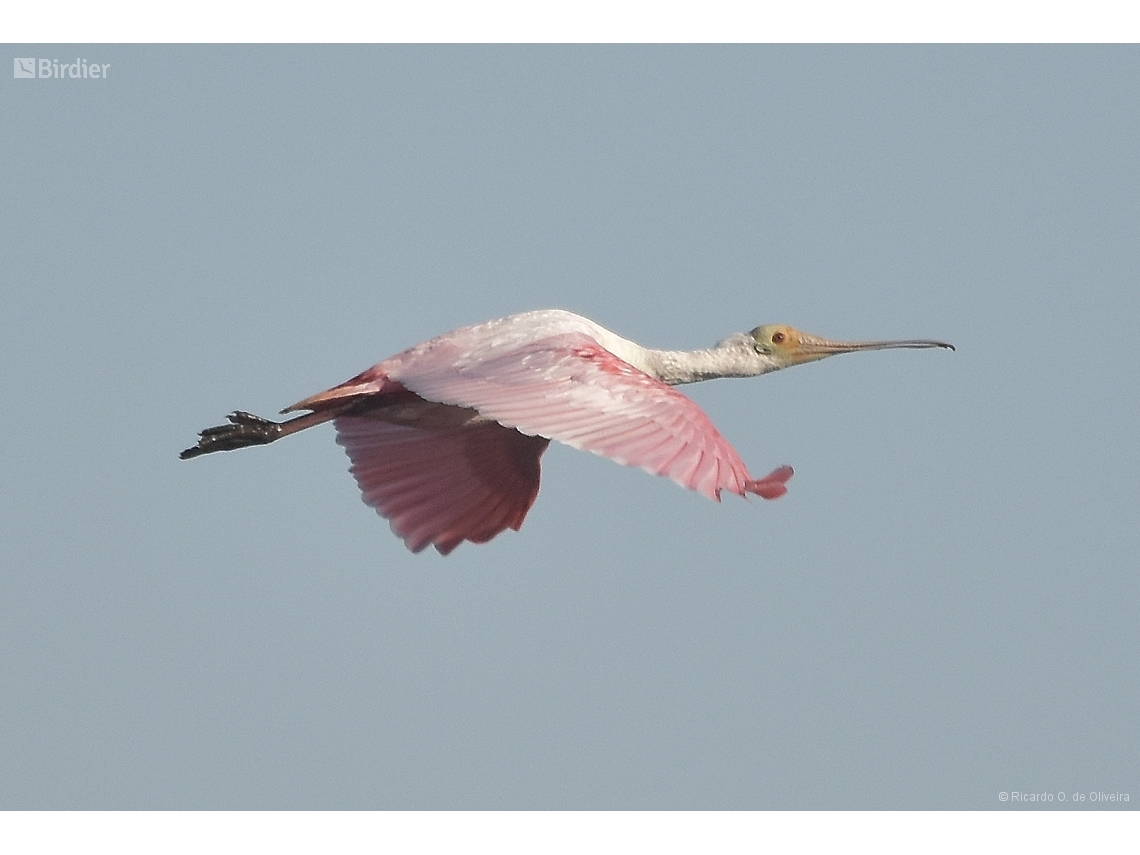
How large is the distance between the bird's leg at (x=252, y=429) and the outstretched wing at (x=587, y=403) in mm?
726

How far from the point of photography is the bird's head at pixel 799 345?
511 inches

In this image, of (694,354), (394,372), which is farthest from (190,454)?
(694,354)

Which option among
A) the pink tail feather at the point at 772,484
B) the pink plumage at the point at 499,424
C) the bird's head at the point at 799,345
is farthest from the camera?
the bird's head at the point at 799,345

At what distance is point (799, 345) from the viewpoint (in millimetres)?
13172

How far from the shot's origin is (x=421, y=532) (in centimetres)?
1245

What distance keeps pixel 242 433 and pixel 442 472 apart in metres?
1.51

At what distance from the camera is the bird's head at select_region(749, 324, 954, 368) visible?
12969 mm

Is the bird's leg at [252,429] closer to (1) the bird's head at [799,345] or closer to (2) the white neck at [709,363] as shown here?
(2) the white neck at [709,363]

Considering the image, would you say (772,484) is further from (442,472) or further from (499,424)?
(442,472)

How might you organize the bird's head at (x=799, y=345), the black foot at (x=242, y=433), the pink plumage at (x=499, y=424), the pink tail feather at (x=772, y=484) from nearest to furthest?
the pink tail feather at (x=772, y=484)
the pink plumage at (x=499, y=424)
the black foot at (x=242, y=433)
the bird's head at (x=799, y=345)

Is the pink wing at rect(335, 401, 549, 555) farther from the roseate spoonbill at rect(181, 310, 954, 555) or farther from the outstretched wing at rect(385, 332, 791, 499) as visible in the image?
the outstretched wing at rect(385, 332, 791, 499)

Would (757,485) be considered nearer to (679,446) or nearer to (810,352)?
(679,446)

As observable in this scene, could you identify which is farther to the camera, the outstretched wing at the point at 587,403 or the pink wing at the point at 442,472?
the pink wing at the point at 442,472

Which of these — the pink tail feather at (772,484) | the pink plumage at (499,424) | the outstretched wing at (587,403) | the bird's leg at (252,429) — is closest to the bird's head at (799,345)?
the pink plumage at (499,424)
